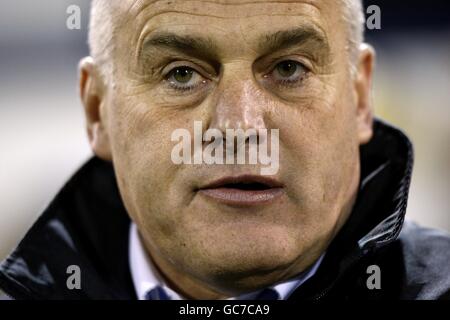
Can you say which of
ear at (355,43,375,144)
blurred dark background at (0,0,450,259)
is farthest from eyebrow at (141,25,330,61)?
blurred dark background at (0,0,450,259)

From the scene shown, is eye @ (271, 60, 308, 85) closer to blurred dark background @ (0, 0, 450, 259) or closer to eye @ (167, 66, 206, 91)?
eye @ (167, 66, 206, 91)

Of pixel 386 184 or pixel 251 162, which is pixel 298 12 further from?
pixel 386 184

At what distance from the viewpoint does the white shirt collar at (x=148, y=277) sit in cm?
151

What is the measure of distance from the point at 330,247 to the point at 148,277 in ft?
1.39

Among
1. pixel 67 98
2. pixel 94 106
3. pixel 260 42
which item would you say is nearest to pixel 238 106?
pixel 260 42

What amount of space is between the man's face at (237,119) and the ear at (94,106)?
0.48ft

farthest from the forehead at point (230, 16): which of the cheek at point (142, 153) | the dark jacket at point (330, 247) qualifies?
the dark jacket at point (330, 247)

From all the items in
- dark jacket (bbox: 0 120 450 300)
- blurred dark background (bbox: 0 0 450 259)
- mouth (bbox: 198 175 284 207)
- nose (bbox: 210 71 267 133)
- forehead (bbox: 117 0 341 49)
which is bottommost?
blurred dark background (bbox: 0 0 450 259)

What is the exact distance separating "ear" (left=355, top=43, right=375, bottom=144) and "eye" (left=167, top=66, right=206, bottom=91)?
39cm

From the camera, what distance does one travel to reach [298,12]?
1.39 meters

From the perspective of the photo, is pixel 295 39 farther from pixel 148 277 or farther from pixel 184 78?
pixel 148 277

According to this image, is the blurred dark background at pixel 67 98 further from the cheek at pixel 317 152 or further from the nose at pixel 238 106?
the nose at pixel 238 106

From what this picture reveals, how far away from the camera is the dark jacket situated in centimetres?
145
